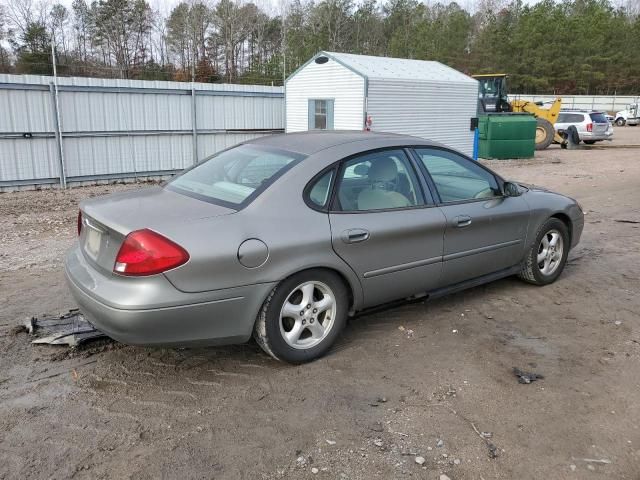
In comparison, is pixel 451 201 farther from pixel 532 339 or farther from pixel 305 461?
pixel 305 461

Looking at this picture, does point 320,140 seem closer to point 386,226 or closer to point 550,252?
point 386,226

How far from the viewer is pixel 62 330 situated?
13.8 ft

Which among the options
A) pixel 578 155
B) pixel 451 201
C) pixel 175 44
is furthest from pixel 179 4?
pixel 451 201

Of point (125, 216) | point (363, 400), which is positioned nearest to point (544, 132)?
point (363, 400)

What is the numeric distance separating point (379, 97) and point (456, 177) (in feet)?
37.2

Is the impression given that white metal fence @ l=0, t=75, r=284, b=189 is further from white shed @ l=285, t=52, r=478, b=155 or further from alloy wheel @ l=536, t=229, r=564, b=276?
alloy wheel @ l=536, t=229, r=564, b=276

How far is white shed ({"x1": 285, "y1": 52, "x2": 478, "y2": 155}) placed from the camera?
1548 centimetres

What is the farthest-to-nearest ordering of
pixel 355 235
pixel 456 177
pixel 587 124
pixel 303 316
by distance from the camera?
pixel 587 124 → pixel 456 177 → pixel 355 235 → pixel 303 316

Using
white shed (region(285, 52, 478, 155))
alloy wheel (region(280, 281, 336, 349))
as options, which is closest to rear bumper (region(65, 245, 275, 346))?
alloy wheel (region(280, 281, 336, 349))

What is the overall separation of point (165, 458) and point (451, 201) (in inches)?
111

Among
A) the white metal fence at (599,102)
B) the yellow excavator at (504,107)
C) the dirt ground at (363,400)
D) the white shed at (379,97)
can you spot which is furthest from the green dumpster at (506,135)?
the white metal fence at (599,102)

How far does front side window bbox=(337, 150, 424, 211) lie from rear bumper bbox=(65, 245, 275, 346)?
0.93 meters

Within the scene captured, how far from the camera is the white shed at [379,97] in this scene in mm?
15477

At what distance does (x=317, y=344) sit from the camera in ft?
12.6
